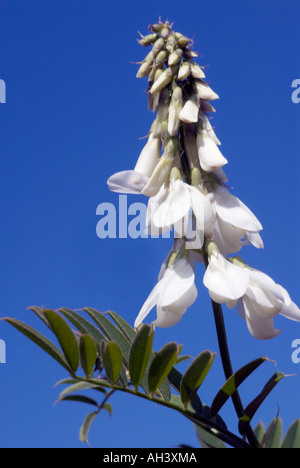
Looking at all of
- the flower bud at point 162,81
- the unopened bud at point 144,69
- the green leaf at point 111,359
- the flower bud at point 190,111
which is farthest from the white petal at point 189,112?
the green leaf at point 111,359

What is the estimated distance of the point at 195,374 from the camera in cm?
128

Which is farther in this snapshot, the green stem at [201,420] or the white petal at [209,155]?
the white petal at [209,155]

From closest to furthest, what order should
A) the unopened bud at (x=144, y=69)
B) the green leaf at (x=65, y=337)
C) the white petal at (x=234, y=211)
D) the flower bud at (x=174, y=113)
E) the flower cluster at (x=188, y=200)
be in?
the green leaf at (x=65, y=337), the flower cluster at (x=188, y=200), the white petal at (x=234, y=211), the flower bud at (x=174, y=113), the unopened bud at (x=144, y=69)

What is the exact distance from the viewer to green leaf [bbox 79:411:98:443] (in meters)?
1.26

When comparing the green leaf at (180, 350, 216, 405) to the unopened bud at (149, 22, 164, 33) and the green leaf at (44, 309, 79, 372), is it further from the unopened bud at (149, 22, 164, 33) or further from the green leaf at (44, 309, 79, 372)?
the unopened bud at (149, 22, 164, 33)

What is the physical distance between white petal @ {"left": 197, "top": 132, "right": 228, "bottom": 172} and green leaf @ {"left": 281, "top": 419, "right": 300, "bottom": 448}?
2.65 feet

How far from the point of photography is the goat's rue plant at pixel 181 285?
1242 millimetres

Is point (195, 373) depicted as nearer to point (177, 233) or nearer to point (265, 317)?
point (265, 317)

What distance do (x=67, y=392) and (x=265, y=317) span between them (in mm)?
558

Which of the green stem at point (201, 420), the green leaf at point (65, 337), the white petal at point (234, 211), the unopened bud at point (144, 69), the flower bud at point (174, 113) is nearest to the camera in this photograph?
the green leaf at point (65, 337)

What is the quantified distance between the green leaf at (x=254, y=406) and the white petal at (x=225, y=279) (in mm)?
256

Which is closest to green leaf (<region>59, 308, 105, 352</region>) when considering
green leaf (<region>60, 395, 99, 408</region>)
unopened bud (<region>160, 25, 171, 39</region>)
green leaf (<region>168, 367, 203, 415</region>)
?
green leaf (<region>60, 395, 99, 408</region>)

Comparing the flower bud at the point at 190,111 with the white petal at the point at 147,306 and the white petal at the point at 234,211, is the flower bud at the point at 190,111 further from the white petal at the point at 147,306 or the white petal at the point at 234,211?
the white petal at the point at 147,306
